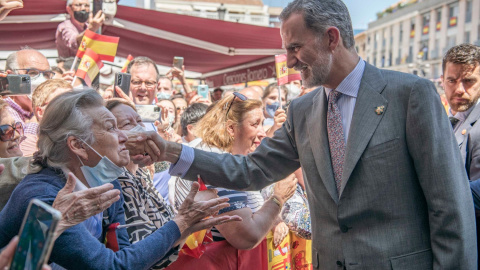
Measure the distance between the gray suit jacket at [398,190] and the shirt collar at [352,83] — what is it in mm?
44

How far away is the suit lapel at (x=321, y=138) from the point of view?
7.34 ft

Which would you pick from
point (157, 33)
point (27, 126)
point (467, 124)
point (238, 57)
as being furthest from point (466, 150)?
point (238, 57)

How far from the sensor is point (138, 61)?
496 cm

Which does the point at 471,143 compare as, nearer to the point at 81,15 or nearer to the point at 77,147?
the point at 77,147

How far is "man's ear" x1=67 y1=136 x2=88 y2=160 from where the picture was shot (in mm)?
2242

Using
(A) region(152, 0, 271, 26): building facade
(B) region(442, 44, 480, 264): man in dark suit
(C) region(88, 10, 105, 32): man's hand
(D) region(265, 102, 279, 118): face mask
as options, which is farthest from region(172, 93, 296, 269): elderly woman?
(A) region(152, 0, 271, 26): building facade

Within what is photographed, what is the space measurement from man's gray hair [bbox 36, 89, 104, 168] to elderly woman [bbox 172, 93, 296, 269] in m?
0.70

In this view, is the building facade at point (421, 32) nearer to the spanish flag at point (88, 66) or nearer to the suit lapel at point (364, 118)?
the spanish flag at point (88, 66)

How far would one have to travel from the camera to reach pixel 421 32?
213 ft

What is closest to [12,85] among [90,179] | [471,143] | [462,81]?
[90,179]

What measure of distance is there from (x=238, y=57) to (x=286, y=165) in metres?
7.15

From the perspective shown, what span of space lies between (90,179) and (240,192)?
98 cm

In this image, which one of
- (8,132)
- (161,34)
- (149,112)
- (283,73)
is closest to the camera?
(8,132)

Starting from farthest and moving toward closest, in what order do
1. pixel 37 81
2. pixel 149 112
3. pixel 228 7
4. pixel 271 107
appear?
pixel 228 7 → pixel 271 107 → pixel 37 81 → pixel 149 112
